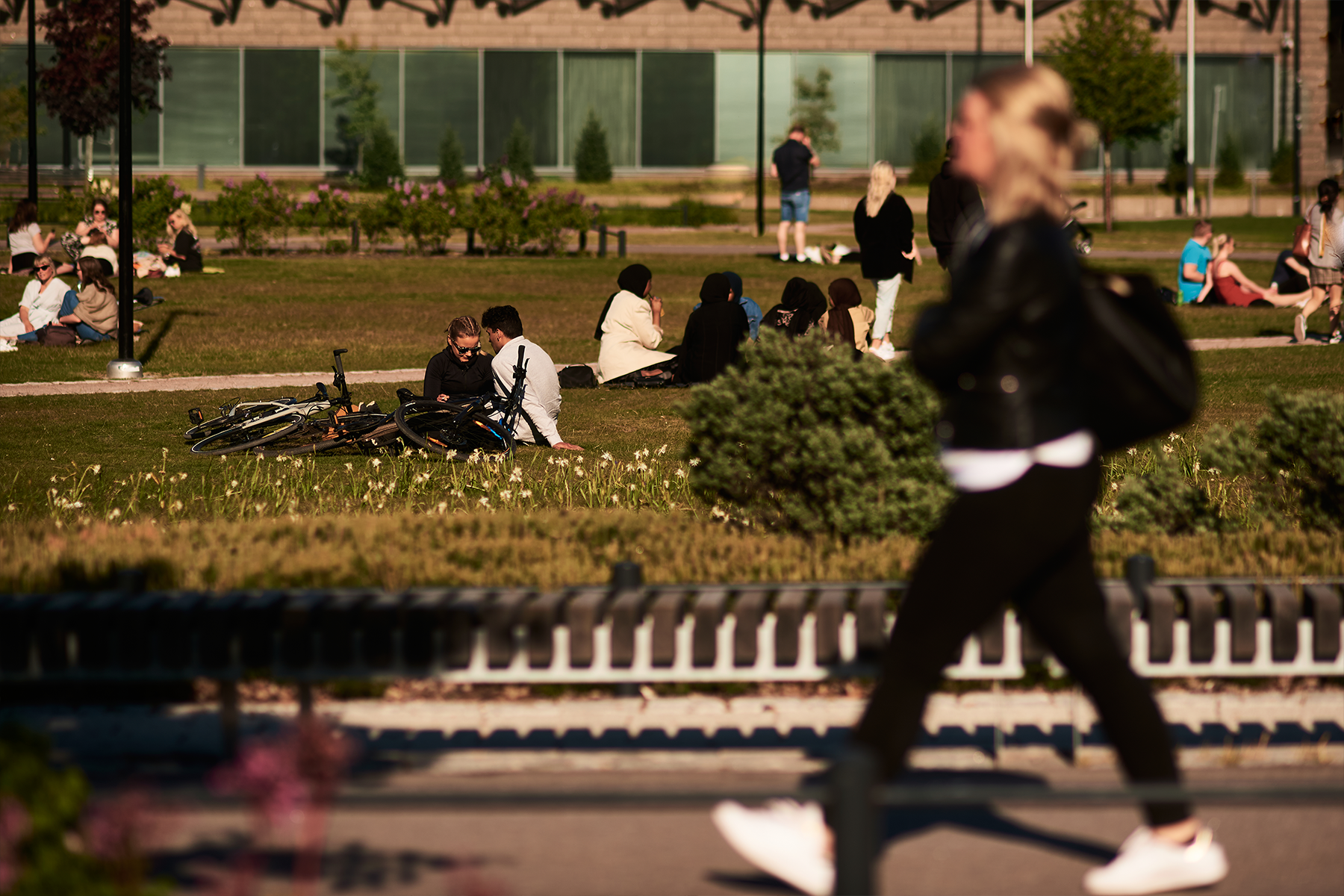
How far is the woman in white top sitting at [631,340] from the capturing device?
1442cm

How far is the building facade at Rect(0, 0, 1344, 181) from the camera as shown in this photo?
5234cm

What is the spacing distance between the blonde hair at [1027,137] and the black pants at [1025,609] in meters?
0.58

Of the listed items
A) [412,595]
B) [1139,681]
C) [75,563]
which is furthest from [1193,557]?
[75,563]

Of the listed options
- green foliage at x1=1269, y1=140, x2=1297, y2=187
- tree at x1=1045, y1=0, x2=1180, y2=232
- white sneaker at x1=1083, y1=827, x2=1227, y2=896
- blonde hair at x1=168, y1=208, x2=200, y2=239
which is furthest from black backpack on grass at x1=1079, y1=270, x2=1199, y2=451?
green foliage at x1=1269, y1=140, x2=1297, y2=187

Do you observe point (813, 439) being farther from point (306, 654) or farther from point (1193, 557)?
point (306, 654)

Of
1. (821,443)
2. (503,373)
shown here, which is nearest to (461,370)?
(503,373)

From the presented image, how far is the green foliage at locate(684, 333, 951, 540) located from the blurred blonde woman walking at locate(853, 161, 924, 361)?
8.00m

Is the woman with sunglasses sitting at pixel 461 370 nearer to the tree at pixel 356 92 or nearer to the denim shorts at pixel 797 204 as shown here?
the denim shorts at pixel 797 204

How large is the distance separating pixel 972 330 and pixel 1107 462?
642 cm

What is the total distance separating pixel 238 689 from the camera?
575 cm

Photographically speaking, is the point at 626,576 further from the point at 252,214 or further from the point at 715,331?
the point at 252,214

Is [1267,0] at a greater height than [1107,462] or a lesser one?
greater

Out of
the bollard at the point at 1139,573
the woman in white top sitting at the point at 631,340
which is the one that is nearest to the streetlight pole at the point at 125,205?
the woman in white top sitting at the point at 631,340

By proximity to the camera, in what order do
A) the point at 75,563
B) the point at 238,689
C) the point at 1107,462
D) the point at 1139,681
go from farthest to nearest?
the point at 1107,462
the point at 75,563
the point at 238,689
the point at 1139,681
